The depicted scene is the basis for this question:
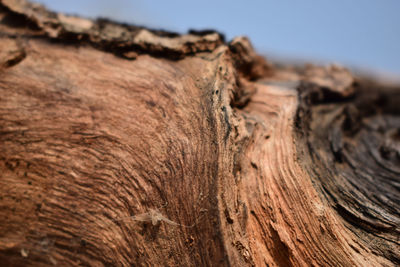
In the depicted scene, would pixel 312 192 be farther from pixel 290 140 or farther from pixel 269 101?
pixel 269 101

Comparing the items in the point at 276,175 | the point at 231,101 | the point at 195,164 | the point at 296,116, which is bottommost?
the point at 276,175

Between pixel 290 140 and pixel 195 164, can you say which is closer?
pixel 195 164

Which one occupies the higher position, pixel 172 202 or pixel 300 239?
pixel 172 202

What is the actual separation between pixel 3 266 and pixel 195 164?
2039 millimetres

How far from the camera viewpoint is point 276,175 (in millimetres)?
2805

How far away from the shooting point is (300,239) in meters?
2.50

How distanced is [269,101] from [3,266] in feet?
11.8

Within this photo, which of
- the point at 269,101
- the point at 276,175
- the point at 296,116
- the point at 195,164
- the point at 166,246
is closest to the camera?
the point at 166,246

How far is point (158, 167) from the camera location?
267cm

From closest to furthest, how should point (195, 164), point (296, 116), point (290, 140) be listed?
point (195, 164) < point (290, 140) < point (296, 116)

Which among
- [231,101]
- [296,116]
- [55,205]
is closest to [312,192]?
[296,116]

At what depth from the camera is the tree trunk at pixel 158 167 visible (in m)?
2.47

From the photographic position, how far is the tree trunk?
2.47 m

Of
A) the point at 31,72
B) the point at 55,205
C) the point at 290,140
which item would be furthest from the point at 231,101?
the point at 31,72
